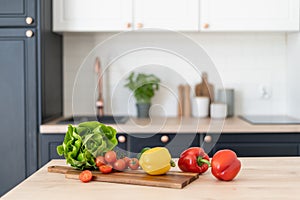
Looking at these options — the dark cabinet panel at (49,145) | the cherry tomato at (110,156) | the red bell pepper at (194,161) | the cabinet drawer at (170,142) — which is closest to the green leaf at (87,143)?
the cherry tomato at (110,156)

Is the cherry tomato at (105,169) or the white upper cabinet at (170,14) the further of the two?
the white upper cabinet at (170,14)

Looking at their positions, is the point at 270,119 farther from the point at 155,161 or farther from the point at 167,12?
the point at 155,161

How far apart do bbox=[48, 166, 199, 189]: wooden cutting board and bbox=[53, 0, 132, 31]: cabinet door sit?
→ 164 cm

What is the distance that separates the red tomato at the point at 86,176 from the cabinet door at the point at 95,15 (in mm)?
1717

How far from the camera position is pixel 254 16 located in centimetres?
322

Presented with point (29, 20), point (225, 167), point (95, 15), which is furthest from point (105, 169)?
point (95, 15)

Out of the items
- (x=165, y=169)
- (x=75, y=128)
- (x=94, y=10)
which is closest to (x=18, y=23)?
(x=94, y=10)

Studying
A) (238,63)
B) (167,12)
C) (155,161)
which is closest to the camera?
(155,161)

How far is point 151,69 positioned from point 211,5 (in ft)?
4.46

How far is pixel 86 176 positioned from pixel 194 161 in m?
0.39

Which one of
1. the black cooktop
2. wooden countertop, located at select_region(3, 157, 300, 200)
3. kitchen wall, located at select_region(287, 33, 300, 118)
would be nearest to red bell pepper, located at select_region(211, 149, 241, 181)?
wooden countertop, located at select_region(3, 157, 300, 200)

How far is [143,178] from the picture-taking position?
62.8 inches

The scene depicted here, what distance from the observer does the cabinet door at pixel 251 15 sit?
321 cm

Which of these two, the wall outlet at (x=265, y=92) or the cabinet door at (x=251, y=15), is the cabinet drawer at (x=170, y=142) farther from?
the wall outlet at (x=265, y=92)
